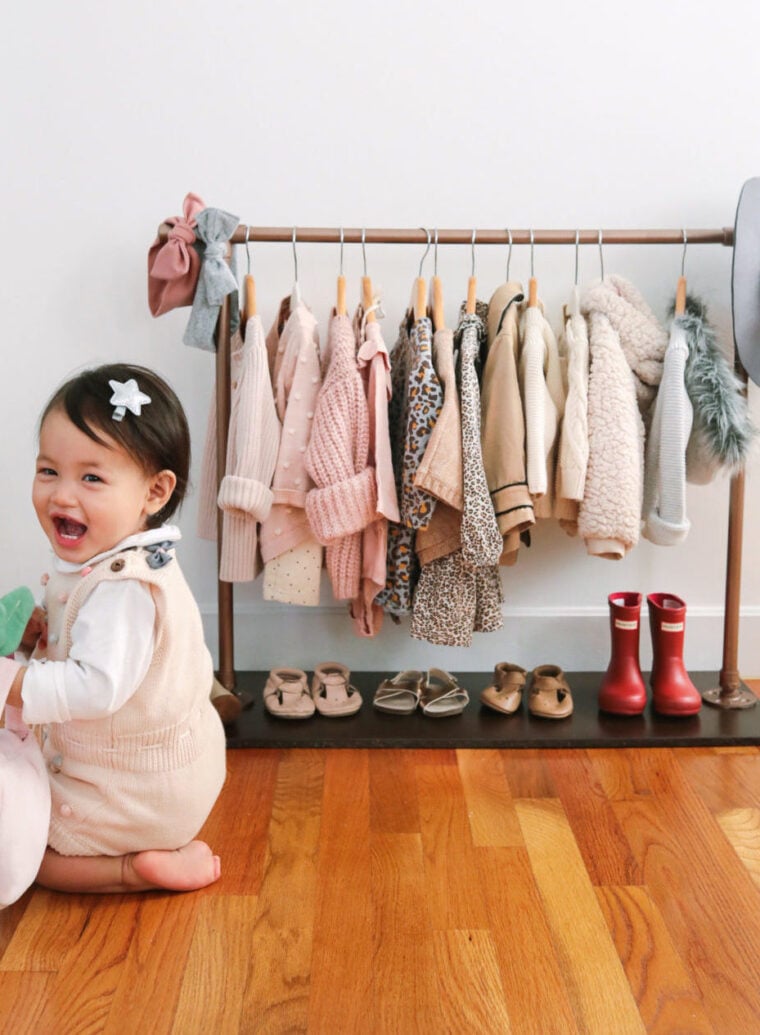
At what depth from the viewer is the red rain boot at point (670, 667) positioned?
231cm

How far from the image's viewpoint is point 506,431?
7.10 ft

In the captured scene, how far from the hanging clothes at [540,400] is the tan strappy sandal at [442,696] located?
0.44m

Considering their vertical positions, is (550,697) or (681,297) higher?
(681,297)

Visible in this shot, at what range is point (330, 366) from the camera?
2195 millimetres

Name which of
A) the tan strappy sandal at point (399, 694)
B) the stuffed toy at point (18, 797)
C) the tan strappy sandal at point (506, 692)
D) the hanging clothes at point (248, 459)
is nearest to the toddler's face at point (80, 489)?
the stuffed toy at point (18, 797)

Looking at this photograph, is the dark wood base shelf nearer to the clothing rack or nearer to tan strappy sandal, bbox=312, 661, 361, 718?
tan strappy sandal, bbox=312, 661, 361, 718

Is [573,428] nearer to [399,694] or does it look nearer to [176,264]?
[399,694]

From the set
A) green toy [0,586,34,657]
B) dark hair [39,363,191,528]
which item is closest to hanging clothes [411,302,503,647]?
dark hair [39,363,191,528]

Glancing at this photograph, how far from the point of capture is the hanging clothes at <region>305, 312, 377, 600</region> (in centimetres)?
215

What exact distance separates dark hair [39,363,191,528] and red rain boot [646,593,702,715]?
1170mm

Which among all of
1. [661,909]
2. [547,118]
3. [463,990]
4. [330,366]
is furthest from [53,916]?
[547,118]

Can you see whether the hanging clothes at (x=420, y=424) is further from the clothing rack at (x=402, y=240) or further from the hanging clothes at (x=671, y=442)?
the hanging clothes at (x=671, y=442)

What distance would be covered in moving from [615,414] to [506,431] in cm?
23

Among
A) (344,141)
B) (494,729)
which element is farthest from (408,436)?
(344,141)
